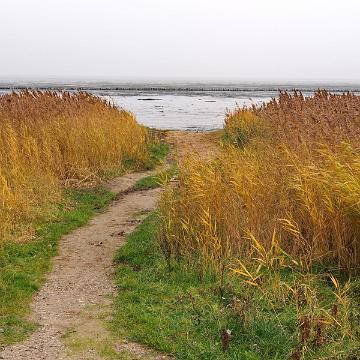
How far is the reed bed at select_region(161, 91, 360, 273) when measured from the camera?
5.72m

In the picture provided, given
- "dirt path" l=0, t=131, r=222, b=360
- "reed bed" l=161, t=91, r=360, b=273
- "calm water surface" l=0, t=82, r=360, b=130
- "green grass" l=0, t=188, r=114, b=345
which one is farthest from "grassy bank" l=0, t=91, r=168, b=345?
"calm water surface" l=0, t=82, r=360, b=130

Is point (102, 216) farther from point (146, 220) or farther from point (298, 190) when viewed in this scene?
point (298, 190)

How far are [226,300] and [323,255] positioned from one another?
→ 1272mm

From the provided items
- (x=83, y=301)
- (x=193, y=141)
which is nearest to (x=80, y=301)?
(x=83, y=301)

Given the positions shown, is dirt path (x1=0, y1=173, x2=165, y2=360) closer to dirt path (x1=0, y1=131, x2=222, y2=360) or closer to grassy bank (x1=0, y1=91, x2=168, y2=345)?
dirt path (x1=0, y1=131, x2=222, y2=360)

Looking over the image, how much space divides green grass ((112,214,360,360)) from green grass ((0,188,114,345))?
0.93 meters

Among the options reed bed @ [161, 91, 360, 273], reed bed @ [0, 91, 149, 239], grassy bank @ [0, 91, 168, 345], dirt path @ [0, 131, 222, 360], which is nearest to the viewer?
dirt path @ [0, 131, 222, 360]

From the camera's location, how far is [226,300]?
5184 mm

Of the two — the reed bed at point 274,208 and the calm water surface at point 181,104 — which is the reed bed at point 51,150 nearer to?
the reed bed at point 274,208

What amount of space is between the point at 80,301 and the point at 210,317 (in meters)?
1.48

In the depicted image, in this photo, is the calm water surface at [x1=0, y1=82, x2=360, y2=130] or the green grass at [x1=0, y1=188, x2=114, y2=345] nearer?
the green grass at [x1=0, y1=188, x2=114, y2=345]

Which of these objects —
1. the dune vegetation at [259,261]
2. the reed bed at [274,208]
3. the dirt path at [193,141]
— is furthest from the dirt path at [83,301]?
the dirt path at [193,141]

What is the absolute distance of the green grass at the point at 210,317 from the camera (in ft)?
A: 14.1

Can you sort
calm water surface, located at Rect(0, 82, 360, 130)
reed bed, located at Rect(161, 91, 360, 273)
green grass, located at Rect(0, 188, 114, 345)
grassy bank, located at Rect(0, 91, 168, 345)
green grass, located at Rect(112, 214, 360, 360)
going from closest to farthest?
green grass, located at Rect(112, 214, 360, 360), green grass, located at Rect(0, 188, 114, 345), reed bed, located at Rect(161, 91, 360, 273), grassy bank, located at Rect(0, 91, 168, 345), calm water surface, located at Rect(0, 82, 360, 130)
